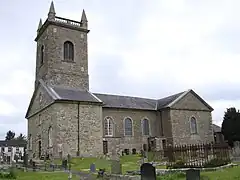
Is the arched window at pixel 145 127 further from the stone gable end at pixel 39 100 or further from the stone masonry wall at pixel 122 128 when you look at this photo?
the stone gable end at pixel 39 100

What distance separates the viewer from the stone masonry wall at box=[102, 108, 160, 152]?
36.3 meters

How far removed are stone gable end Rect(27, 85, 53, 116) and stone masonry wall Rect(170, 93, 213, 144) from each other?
1651cm

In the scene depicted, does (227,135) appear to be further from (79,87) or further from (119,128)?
(79,87)

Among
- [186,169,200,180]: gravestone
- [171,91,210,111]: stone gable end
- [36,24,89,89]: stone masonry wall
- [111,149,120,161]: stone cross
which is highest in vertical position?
[36,24,89,89]: stone masonry wall

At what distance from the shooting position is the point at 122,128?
37281 mm

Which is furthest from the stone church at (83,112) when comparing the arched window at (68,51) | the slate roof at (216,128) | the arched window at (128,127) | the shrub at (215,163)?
the shrub at (215,163)

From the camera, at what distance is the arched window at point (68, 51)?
3706 cm

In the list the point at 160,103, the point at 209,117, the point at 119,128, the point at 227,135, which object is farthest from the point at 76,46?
the point at 227,135

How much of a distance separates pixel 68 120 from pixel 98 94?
8777 millimetres

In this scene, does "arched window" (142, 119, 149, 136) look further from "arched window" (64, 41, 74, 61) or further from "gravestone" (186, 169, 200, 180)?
"gravestone" (186, 169, 200, 180)

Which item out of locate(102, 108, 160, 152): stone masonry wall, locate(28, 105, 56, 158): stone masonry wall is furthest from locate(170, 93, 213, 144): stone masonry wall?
locate(28, 105, 56, 158): stone masonry wall

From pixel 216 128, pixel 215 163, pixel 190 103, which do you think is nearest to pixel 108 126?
pixel 190 103

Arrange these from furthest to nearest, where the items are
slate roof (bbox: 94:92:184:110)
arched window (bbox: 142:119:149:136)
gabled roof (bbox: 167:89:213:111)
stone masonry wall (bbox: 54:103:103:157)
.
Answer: arched window (bbox: 142:119:149:136)
gabled roof (bbox: 167:89:213:111)
slate roof (bbox: 94:92:184:110)
stone masonry wall (bbox: 54:103:103:157)

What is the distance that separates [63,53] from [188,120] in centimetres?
1950
